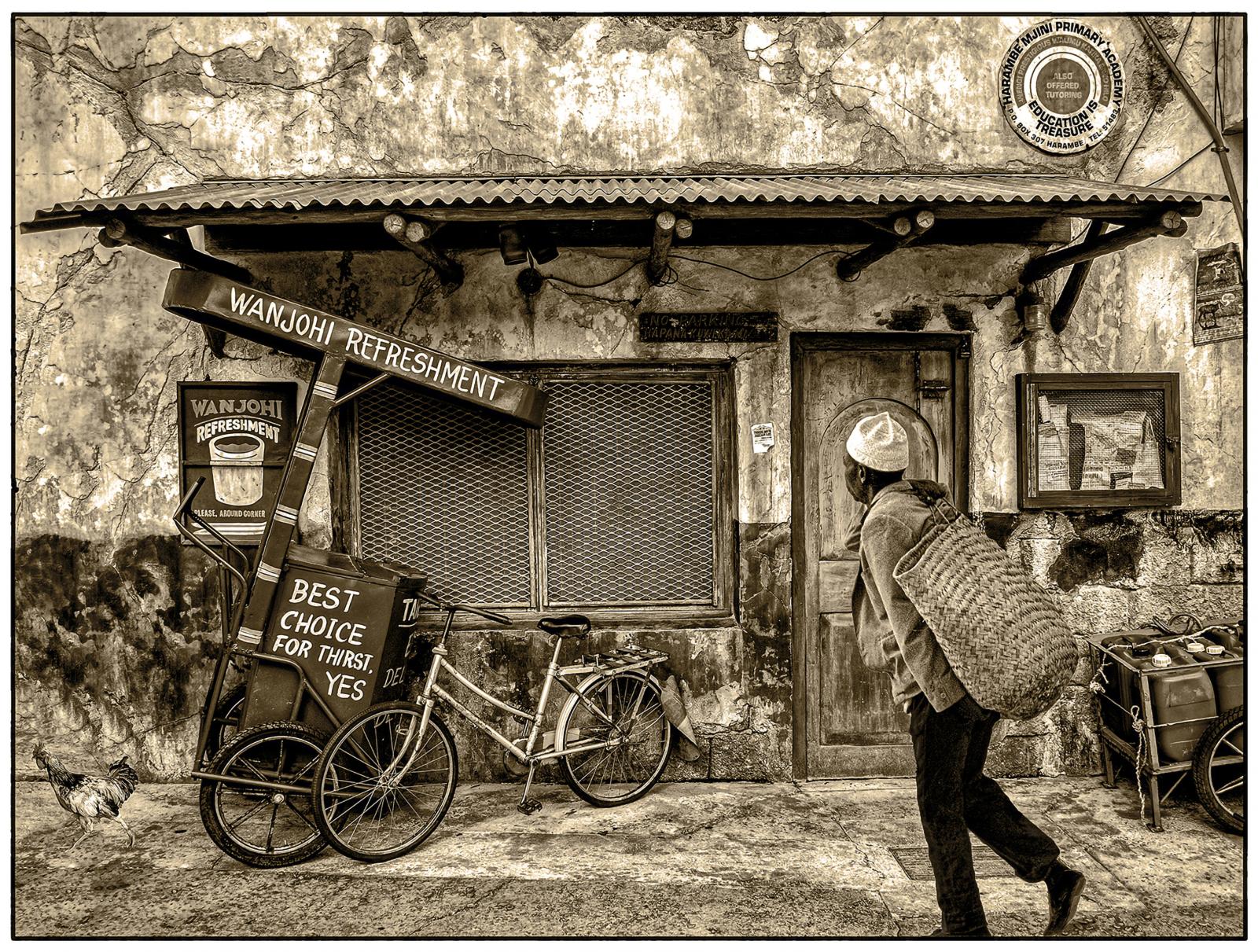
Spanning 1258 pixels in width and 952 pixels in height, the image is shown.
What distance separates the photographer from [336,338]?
4.19 metres

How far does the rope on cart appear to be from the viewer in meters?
4.37

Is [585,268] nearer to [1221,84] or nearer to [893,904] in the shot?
[893,904]

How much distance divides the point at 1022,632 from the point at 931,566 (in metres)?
0.39

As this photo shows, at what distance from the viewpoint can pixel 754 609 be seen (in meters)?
5.05

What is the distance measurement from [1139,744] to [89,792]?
5704 mm

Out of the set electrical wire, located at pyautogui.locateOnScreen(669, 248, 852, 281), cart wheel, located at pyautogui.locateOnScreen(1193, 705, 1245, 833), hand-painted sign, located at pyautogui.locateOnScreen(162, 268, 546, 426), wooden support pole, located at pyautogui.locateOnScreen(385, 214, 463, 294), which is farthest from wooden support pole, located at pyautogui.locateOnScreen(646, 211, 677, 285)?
cart wheel, located at pyautogui.locateOnScreen(1193, 705, 1245, 833)

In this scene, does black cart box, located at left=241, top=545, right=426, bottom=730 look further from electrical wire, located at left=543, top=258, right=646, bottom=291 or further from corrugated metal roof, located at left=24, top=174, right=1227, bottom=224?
electrical wire, located at left=543, top=258, right=646, bottom=291

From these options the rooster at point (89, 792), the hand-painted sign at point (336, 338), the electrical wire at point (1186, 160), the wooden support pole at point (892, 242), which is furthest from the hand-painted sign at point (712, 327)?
the rooster at point (89, 792)

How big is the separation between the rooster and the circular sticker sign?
263 inches

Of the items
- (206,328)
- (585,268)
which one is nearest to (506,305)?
(585,268)

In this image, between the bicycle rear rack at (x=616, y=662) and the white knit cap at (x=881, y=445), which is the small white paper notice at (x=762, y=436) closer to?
the bicycle rear rack at (x=616, y=662)

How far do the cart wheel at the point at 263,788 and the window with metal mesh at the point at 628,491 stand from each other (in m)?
1.74

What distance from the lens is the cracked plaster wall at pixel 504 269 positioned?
505 centimetres

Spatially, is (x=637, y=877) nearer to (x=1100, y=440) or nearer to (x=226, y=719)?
(x=226, y=719)
